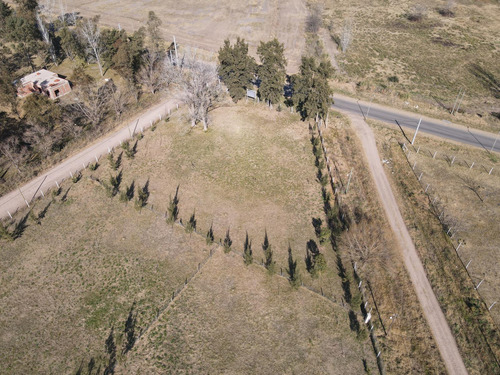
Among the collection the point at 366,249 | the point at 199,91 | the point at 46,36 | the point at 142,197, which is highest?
the point at 46,36

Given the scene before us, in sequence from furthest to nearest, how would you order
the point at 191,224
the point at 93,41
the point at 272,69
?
the point at 93,41
the point at 272,69
the point at 191,224

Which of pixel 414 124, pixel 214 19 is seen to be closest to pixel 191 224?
pixel 414 124

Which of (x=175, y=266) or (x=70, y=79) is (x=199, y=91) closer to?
(x=175, y=266)

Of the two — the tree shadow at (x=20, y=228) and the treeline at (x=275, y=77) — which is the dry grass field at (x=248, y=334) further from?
the treeline at (x=275, y=77)

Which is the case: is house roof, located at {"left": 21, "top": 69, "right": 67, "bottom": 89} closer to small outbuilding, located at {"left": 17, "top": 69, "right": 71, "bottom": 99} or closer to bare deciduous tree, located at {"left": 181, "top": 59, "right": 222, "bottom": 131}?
small outbuilding, located at {"left": 17, "top": 69, "right": 71, "bottom": 99}

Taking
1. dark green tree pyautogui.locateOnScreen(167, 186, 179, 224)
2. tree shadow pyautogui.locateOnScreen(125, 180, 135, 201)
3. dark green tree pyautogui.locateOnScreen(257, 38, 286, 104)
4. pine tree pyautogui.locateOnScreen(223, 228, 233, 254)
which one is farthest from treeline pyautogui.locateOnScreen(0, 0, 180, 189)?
pine tree pyautogui.locateOnScreen(223, 228, 233, 254)

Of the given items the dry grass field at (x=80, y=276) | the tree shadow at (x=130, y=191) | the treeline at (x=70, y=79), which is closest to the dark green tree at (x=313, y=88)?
the treeline at (x=70, y=79)
